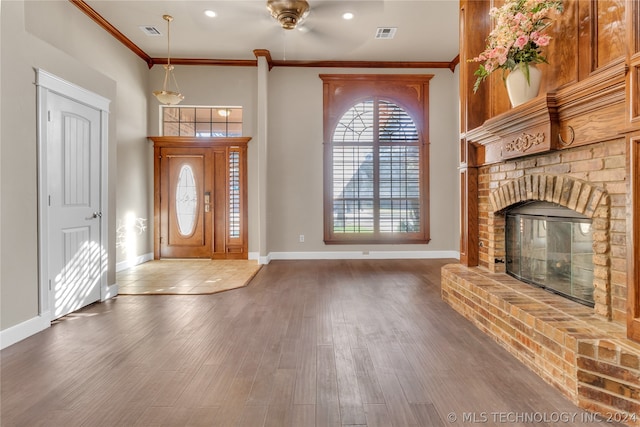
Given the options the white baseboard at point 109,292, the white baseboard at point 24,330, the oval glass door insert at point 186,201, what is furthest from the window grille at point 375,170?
the white baseboard at point 24,330

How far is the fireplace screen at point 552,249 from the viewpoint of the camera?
2172mm

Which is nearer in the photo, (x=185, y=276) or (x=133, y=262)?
(x=185, y=276)

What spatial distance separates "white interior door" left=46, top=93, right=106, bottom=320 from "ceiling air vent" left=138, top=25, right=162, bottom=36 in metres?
2.07

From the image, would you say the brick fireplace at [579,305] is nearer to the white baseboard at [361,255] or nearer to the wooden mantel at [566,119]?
the wooden mantel at [566,119]

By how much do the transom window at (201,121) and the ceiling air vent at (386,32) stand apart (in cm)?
268

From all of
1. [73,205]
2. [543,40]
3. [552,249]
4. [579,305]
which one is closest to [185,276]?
[73,205]

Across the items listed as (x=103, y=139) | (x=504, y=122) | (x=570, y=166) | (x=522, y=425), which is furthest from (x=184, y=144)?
(x=522, y=425)

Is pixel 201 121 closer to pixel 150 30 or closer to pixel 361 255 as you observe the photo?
pixel 150 30

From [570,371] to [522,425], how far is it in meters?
0.44

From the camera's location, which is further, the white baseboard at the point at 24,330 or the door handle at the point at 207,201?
the door handle at the point at 207,201

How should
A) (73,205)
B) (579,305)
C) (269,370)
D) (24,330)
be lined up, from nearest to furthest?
1. (269,370)
2. (579,305)
3. (24,330)
4. (73,205)

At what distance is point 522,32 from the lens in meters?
2.35

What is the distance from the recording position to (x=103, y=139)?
3574 mm

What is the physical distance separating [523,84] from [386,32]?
10.0 feet
